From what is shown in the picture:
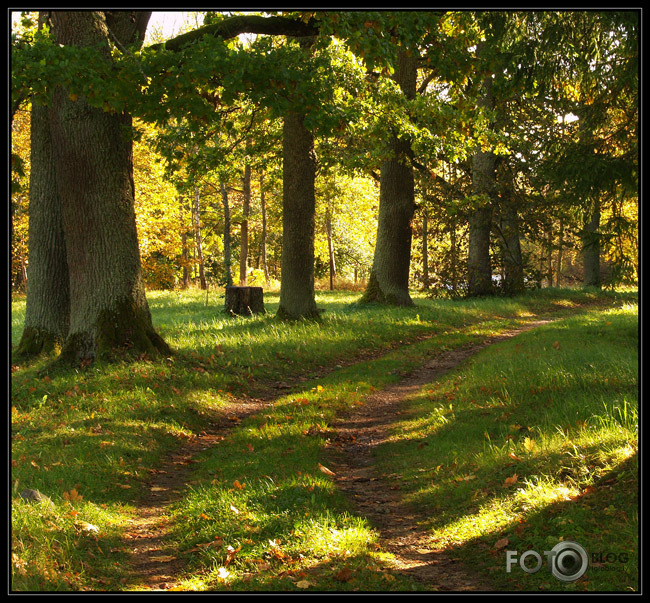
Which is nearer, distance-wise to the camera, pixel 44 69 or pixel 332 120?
pixel 44 69

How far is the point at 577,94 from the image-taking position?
35.9 feet

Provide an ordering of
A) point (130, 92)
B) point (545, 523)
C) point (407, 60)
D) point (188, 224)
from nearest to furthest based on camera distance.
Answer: point (545, 523) < point (130, 92) < point (407, 60) < point (188, 224)

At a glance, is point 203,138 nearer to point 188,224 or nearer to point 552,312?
point 552,312

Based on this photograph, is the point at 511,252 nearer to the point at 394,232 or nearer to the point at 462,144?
the point at 394,232

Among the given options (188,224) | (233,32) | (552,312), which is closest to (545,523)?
(233,32)

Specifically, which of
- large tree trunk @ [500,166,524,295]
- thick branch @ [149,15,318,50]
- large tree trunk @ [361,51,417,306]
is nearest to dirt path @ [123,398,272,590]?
thick branch @ [149,15,318,50]

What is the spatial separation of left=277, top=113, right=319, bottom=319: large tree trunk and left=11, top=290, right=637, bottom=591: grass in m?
3.78

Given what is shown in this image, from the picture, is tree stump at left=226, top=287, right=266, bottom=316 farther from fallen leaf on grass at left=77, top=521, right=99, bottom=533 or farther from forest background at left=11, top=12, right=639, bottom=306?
fallen leaf on grass at left=77, top=521, right=99, bottom=533

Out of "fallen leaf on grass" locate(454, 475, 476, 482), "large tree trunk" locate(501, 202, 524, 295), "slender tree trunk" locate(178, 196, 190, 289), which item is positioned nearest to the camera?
"fallen leaf on grass" locate(454, 475, 476, 482)

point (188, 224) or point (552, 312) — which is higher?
point (188, 224)

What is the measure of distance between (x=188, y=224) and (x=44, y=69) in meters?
31.7

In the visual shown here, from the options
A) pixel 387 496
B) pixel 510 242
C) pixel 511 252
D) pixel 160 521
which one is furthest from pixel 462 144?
pixel 510 242

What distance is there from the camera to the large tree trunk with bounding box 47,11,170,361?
9414mm

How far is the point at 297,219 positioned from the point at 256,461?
9.90 m
